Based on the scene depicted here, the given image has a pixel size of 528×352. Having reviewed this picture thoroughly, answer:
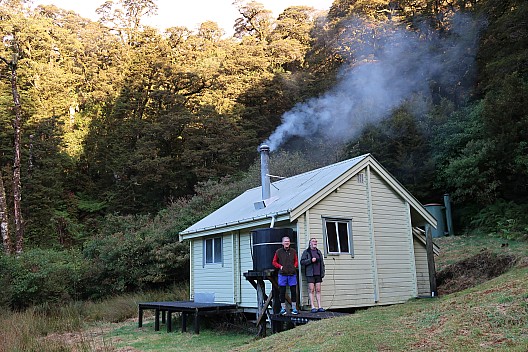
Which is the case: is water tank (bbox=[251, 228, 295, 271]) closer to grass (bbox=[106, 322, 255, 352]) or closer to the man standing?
the man standing

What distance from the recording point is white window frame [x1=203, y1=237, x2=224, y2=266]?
575 inches

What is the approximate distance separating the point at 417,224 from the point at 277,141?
30.2 ft

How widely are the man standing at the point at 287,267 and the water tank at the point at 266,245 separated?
1.12 feet

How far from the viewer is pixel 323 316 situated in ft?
32.7

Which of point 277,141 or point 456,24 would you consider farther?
point 456,24

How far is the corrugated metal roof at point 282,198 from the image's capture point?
39.2 ft

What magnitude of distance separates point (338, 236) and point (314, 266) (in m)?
1.61

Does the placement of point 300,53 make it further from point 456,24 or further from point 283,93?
point 456,24

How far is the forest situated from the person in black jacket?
10.0 m

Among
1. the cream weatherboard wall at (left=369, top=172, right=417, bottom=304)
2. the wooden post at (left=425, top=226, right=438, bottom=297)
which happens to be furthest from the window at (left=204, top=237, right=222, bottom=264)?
the wooden post at (left=425, top=226, right=438, bottom=297)

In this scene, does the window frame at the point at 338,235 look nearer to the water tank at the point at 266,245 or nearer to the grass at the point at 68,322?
the water tank at the point at 266,245

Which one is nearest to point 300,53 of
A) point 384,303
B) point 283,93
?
point 283,93

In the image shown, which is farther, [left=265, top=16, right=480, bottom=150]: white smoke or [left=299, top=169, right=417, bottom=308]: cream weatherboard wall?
[left=265, top=16, right=480, bottom=150]: white smoke

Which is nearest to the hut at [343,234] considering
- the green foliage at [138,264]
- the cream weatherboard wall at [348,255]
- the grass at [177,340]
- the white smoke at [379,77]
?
the cream weatherboard wall at [348,255]
